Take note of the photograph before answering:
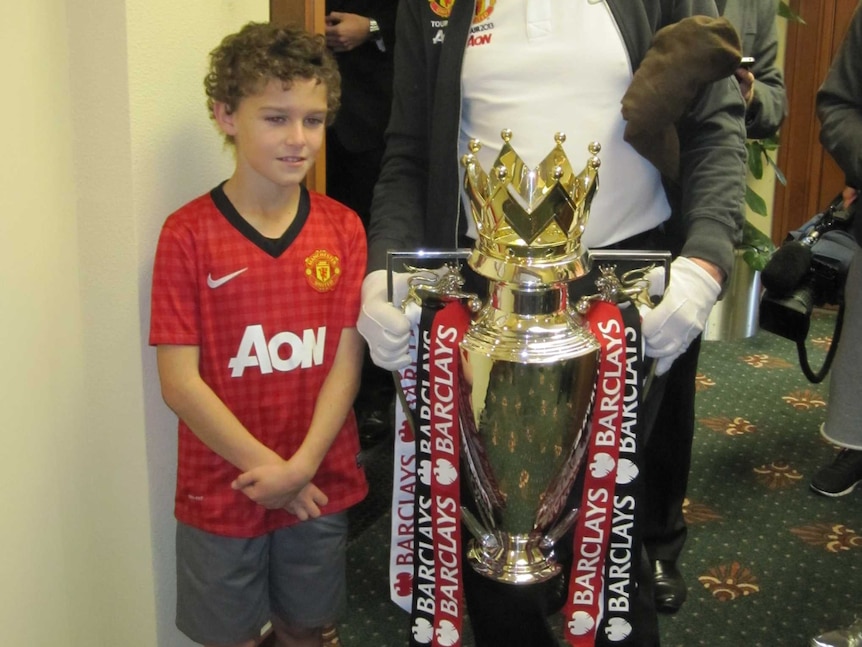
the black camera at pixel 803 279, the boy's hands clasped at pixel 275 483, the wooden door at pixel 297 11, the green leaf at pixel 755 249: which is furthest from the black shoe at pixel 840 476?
the wooden door at pixel 297 11

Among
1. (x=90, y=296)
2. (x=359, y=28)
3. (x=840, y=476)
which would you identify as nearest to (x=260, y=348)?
(x=90, y=296)

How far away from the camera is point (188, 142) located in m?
1.34

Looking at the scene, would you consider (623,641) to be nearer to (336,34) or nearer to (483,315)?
(483,315)

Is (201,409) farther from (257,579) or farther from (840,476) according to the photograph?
(840,476)

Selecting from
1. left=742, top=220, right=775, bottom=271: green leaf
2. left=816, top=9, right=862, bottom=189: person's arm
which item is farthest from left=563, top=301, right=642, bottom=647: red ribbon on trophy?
left=742, top=220, right=775, bottom=271: green leaf

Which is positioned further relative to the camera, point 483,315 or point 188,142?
point 188,142

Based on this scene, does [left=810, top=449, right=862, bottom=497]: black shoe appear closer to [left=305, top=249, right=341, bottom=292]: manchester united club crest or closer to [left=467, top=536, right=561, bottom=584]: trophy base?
[left=467, top=536, right=561, bottom=584]: trophy base

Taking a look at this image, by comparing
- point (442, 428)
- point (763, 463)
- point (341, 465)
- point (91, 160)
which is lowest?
point (763, 463)

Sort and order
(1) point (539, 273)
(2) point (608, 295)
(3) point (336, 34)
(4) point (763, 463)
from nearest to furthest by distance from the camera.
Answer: (1) point (539, 273) < (2) point (608, 295) < (3) point (336, 34) < (4) point (763, 463)

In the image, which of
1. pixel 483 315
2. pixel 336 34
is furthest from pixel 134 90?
pixel 336 34

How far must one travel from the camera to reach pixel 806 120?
3.88m

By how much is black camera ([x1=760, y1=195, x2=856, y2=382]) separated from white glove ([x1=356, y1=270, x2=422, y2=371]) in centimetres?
134

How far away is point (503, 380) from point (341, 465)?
1.51ft

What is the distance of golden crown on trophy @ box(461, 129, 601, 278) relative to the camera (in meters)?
0.95
